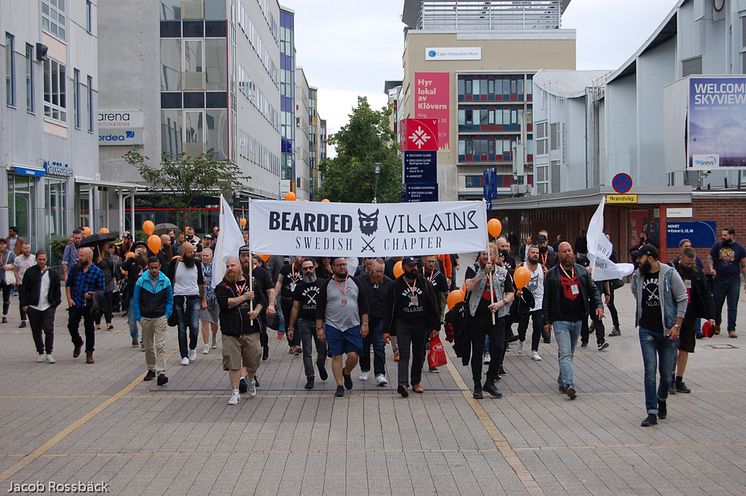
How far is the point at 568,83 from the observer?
71.2 metres

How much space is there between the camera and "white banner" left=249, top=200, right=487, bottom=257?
10.8 meters

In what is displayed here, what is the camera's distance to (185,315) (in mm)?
13320

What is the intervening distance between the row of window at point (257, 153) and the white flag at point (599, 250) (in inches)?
1533

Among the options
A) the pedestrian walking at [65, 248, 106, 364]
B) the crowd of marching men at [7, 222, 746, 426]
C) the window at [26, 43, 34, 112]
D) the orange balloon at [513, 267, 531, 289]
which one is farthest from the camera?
the window at [26, 43, 34, 112]

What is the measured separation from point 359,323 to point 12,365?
5944 millimetres

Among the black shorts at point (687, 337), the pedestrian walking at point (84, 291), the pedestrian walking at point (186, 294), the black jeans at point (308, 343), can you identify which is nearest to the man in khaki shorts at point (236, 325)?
the black jeans at point (308, 343)

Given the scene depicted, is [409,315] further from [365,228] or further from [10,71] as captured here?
[10,71]

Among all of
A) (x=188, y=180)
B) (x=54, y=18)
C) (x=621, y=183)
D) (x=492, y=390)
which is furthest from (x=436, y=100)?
(x=492, y=390)

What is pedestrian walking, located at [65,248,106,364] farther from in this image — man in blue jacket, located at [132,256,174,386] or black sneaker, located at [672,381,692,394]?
black sneaker, located at [672,381,692,394]

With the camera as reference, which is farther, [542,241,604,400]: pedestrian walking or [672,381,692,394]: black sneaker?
[672,381,692,394]: black sneaker

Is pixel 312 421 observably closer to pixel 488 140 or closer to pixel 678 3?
pixel 678 3

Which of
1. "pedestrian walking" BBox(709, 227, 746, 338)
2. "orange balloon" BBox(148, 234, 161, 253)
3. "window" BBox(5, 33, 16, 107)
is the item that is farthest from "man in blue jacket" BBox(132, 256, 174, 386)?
"window" BBox(5, 33, 16, 107)

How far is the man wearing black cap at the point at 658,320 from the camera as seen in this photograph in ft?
29.8

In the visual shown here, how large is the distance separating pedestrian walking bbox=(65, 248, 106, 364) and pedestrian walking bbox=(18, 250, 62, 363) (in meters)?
0.34
